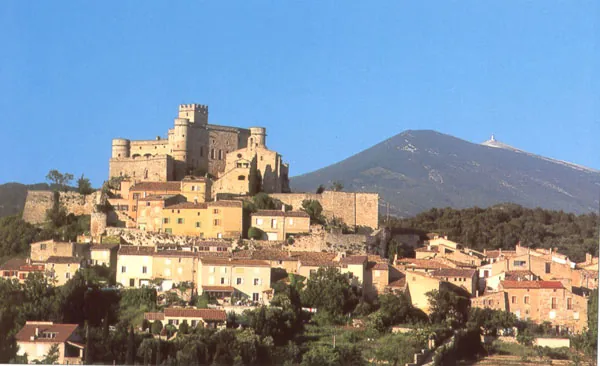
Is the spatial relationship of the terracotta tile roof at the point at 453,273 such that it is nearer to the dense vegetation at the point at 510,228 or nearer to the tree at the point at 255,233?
the tree at the point at 255,233

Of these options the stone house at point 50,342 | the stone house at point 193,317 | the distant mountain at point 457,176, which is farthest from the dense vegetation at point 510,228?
the distant mountain at point 457,176

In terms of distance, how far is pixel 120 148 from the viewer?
A: 4278 centimetres

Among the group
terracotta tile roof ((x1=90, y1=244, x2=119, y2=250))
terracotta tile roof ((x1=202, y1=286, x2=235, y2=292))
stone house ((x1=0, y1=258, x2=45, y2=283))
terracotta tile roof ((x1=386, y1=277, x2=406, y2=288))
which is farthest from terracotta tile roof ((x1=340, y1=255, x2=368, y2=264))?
stone house ((x1=0, y1=258, x2=45, y2=283))

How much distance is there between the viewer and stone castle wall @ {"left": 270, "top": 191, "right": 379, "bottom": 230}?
125 feet

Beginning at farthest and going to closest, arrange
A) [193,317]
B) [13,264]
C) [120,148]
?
[120,148] < [13,264] < [193,317]

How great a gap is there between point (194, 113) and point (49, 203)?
6.97 metres

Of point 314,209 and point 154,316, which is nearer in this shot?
point 154,316

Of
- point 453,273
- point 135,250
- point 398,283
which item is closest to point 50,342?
point 135,250

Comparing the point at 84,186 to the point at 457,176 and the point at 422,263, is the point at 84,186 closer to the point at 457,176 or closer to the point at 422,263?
the point at 422,263

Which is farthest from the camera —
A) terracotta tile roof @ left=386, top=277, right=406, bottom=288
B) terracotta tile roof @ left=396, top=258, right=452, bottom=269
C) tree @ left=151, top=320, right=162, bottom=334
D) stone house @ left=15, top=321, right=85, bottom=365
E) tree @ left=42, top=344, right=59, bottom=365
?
terracotta tile roof @ left=396, top=258, right=452, bottom=269

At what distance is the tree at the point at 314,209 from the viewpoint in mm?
37312

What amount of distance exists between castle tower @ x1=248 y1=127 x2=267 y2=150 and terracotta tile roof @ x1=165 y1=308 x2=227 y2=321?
44.2ft

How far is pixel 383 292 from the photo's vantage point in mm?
31781

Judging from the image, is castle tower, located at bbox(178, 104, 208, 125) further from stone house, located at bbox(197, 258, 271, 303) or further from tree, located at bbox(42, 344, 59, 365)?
tree, located at bbox(42, 344, 59, 365)
